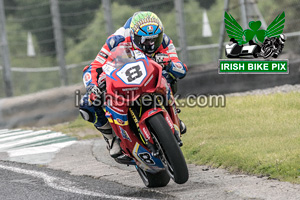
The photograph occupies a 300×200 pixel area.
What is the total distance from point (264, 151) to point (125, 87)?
1.97 metres

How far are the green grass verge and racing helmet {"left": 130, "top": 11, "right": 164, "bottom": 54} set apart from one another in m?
1.61

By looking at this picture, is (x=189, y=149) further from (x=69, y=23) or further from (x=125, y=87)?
(x=69, y=23)

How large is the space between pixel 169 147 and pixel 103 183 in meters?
1.42

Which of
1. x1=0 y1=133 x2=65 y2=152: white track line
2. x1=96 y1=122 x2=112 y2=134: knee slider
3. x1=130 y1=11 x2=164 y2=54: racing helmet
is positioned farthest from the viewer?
x1=0 y1=133 x2=65 y2=152: white track line

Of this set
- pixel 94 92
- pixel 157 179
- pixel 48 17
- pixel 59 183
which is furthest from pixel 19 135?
pixel 157 179

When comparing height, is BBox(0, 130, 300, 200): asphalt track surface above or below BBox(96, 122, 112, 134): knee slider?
below

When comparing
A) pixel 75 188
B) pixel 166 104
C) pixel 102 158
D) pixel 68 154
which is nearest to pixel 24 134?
pixel 68 154

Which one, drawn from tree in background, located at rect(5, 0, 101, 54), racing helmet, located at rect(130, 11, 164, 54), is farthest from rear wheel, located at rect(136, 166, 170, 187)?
tree in background, located at rect(5, 0, 101, 54)

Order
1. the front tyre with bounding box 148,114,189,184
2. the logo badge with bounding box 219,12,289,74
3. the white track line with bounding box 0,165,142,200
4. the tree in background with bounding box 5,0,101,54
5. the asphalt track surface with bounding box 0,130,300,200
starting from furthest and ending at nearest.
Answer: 1. the tree in background with bounding box 5,0,101,54
2. the logo badge with bounding box 219,12,289,74
3. the white track line with bounding box 0,165,142,200
4. the asphalt track surface with bounding box 0,130,300,200
5. the front tyre with bounding box 148,114,189,184

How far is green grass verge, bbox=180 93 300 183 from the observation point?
6473mm

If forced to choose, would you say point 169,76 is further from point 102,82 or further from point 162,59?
point 102,82

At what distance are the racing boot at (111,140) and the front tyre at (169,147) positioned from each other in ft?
3.09

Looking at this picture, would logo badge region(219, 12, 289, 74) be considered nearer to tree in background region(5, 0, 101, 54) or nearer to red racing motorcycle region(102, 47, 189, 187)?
tree in background region(5, 0, 101, 54)

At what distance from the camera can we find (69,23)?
13859 mm
